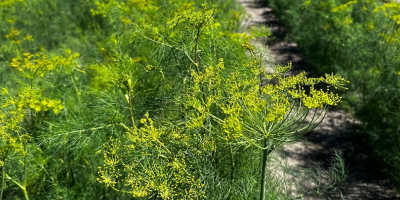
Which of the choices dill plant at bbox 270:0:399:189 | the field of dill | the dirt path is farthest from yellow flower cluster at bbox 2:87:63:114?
dill plant at bbox 270:0:399:189

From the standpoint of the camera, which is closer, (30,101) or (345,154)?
(30,101)

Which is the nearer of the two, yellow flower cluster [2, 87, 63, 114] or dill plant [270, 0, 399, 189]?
yellow flower cluster [2, 87, 63, 114]

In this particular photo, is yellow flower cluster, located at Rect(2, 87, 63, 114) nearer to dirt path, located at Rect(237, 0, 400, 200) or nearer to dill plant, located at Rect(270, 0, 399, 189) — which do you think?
dirt path, located at Rect(237, 0, 400, 200)

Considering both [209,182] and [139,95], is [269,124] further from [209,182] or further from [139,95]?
[139,95]

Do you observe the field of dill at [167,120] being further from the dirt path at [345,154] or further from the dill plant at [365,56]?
the dill plant at [365,56]

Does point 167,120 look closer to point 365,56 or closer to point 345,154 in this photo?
point 345,154

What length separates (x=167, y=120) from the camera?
2.69 metres

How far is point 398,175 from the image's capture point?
15.1 ft

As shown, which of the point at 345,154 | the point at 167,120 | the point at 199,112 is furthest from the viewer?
the point at 345,154

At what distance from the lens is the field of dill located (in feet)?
Result: 6.81

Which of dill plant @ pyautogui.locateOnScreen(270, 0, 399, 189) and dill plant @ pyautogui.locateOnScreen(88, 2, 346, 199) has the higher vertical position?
dill plant @ pyautogui.locateOnScreen(88, 2, 346, 199)

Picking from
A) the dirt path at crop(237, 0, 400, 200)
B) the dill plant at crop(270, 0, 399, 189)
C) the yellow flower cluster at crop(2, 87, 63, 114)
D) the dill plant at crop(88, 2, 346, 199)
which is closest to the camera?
the dill plant at crop(88, 2, 346, 199)

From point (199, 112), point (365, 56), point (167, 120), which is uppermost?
point (199, 112)

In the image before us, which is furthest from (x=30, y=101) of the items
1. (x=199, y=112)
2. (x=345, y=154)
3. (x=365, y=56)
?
(x=365, y=56)
